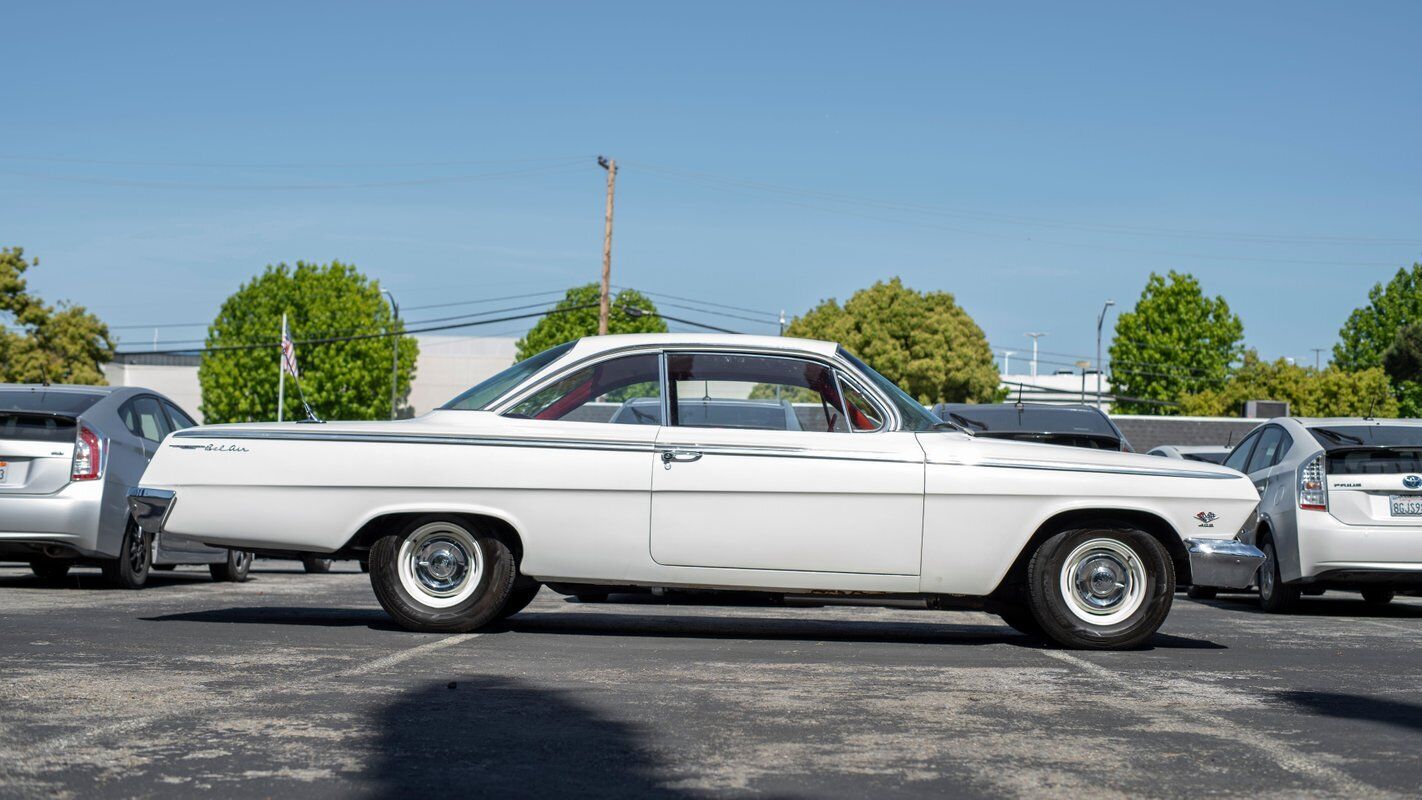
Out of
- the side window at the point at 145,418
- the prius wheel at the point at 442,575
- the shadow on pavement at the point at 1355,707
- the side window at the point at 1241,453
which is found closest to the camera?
the shadow on pavement at the point at 1355,707

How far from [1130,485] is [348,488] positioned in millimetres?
4050

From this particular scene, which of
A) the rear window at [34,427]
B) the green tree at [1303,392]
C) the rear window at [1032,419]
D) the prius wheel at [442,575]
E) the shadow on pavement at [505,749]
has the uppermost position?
the green tree at [1303,392]

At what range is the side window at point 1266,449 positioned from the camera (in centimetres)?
1285

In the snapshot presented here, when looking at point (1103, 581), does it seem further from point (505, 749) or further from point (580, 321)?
point (580, 321)

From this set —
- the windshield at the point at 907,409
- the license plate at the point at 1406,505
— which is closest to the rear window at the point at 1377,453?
the license plate at the point at 1406,505

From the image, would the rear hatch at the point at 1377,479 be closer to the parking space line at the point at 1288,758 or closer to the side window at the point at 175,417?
the parking space line at the point at 1288,758

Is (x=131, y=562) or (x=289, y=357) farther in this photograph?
(x=289, y=357)

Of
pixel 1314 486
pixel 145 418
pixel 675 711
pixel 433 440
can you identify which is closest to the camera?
pixel 675 711

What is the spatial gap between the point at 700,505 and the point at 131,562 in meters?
5.78

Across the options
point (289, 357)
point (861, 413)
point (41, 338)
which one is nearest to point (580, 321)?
point (41, 338)

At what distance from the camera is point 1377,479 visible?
37.7 feet

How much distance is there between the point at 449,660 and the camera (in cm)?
699

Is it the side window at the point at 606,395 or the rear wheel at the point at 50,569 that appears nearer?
the side window at the point at 606,395

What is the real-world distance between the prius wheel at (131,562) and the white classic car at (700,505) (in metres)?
3.60
